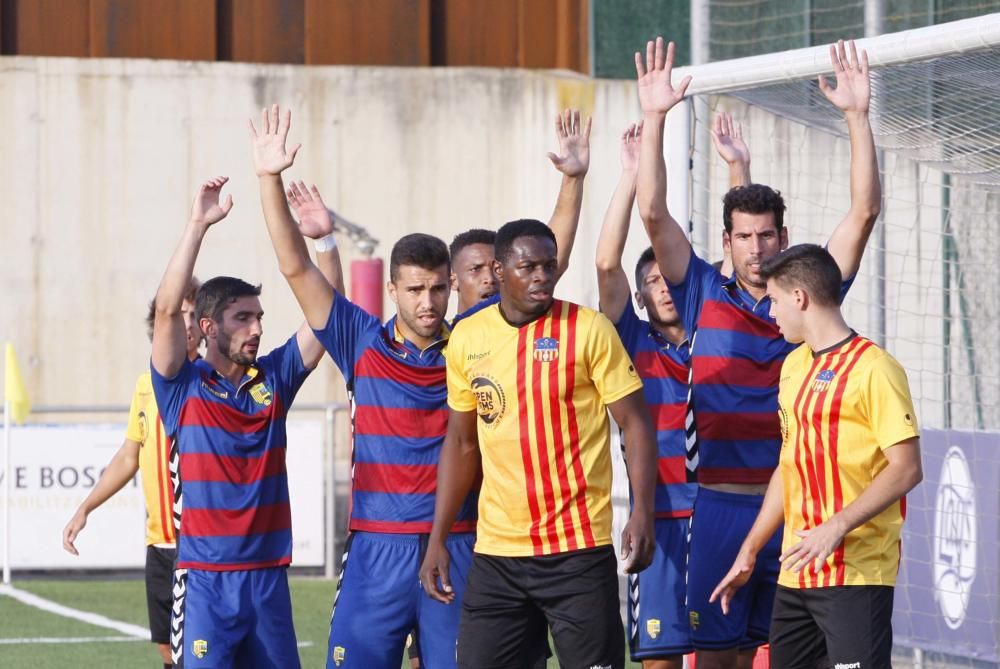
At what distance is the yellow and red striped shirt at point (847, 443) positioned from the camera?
4.80 m

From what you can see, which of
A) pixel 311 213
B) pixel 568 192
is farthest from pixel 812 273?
pixel 311 213

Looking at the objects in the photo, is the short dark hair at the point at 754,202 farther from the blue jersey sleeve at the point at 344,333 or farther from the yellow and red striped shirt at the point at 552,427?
the blue jersey sleeve at the point at 344,333

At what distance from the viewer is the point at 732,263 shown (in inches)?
235

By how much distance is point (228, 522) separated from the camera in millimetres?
5973

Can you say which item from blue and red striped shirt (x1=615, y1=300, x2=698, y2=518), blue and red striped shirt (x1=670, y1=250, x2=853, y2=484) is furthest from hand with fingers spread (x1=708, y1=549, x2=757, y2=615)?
blue and red striped shirt (x1=615, y1=300, x2=698, y2=518)

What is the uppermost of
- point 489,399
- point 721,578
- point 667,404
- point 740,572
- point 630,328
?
point 630,328

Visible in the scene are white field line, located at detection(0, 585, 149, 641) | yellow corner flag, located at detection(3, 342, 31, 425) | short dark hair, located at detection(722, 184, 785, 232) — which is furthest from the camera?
yellow corner flag, located at detection(3, 342, 31, 425)

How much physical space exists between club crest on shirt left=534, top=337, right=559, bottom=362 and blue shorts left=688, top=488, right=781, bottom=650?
1.16 meters

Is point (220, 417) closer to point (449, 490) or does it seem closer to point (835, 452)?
point (449, 490)

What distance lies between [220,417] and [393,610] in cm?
100

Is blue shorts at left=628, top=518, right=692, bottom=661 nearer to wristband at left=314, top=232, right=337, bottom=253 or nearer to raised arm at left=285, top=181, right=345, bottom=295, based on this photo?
raised arm at left=285, top=181, right=345, bottom=295

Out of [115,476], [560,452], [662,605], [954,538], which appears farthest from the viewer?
[954,538]

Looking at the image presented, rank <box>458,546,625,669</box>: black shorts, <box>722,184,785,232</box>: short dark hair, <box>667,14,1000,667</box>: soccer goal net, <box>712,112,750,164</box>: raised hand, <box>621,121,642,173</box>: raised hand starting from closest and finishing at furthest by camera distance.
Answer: <box>458,546,625,669</box>: black shorts < <box>722,184,785,232</box>: short dark hair < <box>621,121,642,173</box>: raised hand < <box>712,112,750,164</box>: raised hand < <box>667,14,1000,667</box>: soccer goal net

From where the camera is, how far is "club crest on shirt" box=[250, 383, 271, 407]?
20.0 ft
